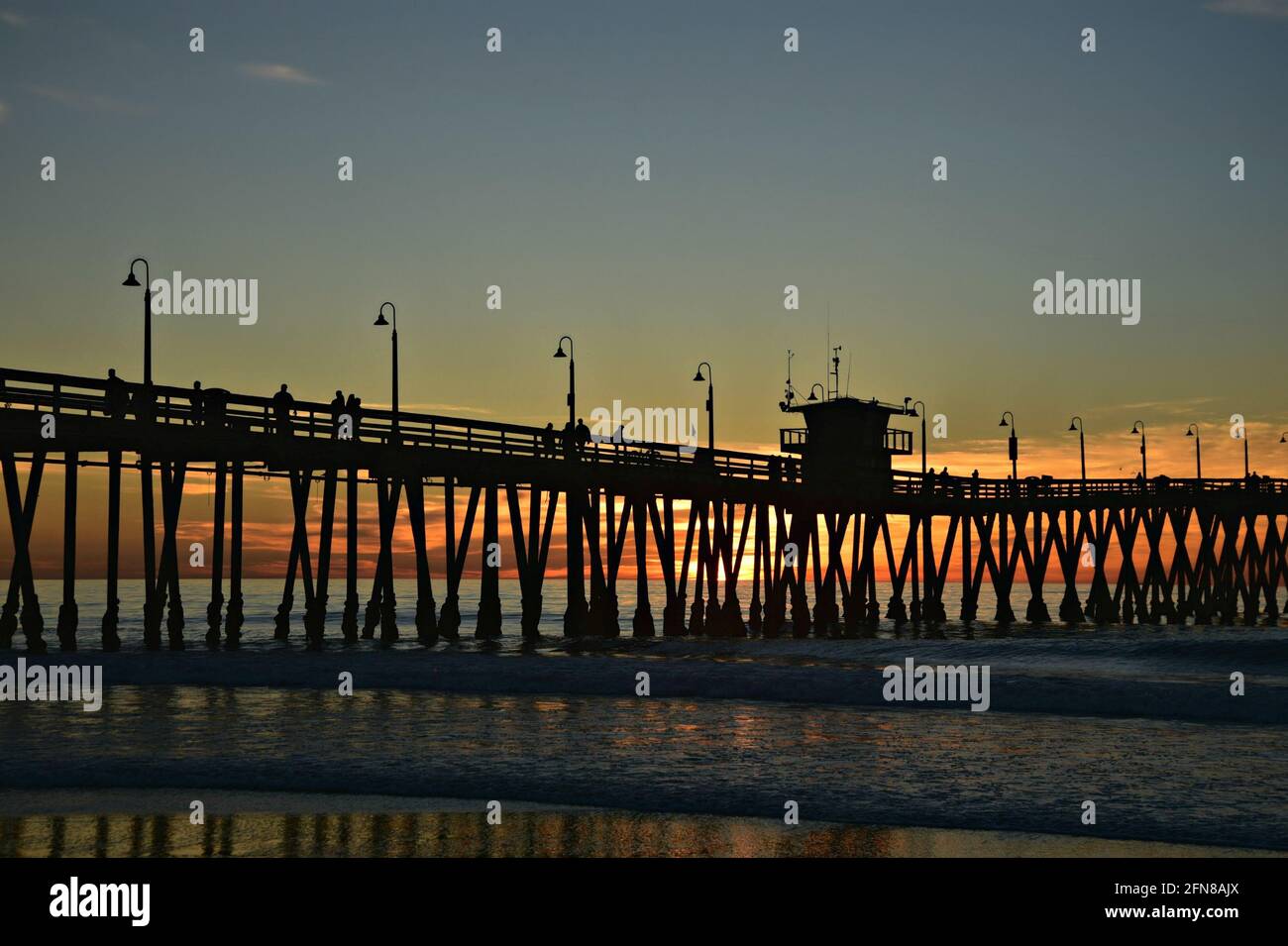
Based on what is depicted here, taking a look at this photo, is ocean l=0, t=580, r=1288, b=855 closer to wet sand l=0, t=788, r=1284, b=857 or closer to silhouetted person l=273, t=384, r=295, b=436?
wet sand l=0, t=788, r=1284, b=857

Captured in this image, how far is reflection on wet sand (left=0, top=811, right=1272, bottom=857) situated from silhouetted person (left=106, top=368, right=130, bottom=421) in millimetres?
14233

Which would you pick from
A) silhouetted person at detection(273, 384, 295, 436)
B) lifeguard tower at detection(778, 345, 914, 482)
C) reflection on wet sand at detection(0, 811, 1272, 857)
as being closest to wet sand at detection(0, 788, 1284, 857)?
reflection on wet sand at detection(0, 811, 1272, 857)

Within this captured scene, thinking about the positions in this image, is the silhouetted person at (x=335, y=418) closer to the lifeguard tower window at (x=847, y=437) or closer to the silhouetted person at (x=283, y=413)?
the silhouetted person at (x=283, y=413)

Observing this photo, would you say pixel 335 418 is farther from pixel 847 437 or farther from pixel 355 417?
pixel 847 437

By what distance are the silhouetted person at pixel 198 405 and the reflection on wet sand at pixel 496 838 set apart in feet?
48.6

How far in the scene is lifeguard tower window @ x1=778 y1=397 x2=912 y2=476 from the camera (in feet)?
149

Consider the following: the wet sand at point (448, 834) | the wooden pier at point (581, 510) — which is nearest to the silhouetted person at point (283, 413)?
the wooden pier at point (581, 510)

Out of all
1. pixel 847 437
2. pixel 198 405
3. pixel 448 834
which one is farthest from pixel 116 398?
pixel 847 437

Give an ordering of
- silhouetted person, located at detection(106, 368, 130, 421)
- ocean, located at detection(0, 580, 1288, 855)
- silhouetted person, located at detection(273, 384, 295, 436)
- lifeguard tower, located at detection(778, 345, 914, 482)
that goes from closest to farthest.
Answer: ocean, located at detection(0, 580, 1288, 855) → silhouetted person, located at detection(106, 368, 130, 421) → silhouetted person, located at detection(273, 384, 295, 436) → lifeguard tower, located at detection(778, 345, 914, 482)

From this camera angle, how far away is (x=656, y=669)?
25219mm

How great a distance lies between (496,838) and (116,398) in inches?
660

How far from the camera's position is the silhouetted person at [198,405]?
24.4 meters

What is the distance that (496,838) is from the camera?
993cm
